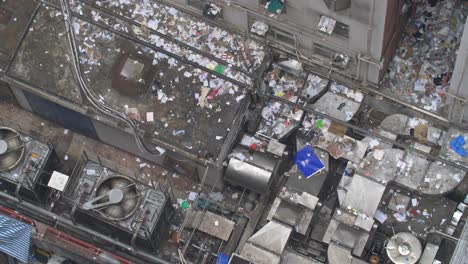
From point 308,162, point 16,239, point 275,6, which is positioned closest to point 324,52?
point 275,6

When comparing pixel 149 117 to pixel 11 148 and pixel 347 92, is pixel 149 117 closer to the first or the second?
pixel 11 148

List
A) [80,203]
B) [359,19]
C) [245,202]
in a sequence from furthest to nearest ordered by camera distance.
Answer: [245,202]
[80,203]
[359,19]

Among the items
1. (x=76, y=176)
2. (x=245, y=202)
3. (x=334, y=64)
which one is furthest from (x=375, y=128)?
(x=76, y=176)

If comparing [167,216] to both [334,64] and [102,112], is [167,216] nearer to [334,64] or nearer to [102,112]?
[102,112]

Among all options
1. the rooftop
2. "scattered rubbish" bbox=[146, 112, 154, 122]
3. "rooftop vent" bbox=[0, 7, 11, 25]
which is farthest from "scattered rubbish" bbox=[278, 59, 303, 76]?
"rooftop vent" bbox=[0, 7, 11, 25]

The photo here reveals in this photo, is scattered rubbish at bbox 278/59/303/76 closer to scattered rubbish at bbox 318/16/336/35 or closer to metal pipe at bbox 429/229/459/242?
scattered rubbish at bbox 318/16/336/35

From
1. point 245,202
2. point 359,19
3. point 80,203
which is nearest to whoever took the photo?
point 359,19

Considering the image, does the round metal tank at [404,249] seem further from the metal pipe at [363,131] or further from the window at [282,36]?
the window at [282,36]
